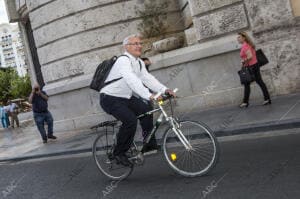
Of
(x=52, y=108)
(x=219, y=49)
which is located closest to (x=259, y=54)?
(x=219, y=49)

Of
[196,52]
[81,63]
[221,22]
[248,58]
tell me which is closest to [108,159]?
[248,58]

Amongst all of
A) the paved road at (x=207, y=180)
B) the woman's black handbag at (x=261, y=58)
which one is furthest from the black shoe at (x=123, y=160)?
the woman's black handbag at (x=261, y=58)

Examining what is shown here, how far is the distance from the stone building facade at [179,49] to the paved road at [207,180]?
3828mm

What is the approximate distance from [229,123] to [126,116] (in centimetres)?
351

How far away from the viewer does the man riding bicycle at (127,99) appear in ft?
19.7

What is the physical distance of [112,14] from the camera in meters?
14.2

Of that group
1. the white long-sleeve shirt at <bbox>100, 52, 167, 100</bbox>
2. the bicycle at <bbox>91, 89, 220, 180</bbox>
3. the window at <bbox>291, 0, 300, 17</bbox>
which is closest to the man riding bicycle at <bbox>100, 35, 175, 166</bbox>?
the white long-sleeve shirt at <bbox>100, 52, 167, 100</bbox>

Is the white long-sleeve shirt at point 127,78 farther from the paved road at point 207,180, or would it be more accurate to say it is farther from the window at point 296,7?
the window at point 296,7

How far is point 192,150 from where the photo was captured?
5711mm

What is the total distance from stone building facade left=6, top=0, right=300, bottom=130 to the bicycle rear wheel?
5578 millimetres

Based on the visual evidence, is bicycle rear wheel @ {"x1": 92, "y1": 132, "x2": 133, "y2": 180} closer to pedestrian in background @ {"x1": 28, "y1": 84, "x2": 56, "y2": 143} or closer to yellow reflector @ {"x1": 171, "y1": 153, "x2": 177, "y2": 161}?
yellow reflector @ {"x1": 171, "y1": 153, "x2": 177, "y2": 161}

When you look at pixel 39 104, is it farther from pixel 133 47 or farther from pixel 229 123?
pixel 133 47

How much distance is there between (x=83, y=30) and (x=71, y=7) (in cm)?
81

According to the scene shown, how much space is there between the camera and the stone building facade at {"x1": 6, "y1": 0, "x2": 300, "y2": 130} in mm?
10766
